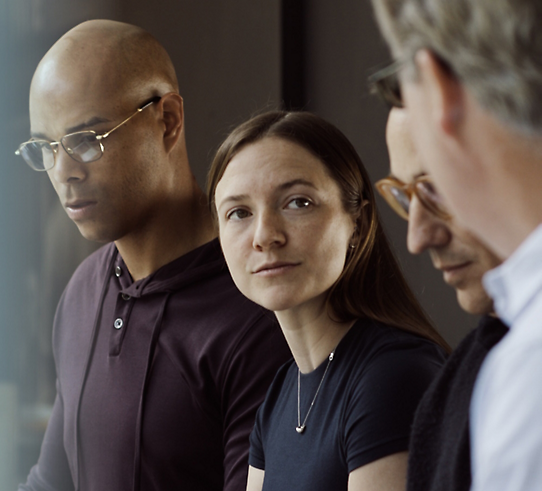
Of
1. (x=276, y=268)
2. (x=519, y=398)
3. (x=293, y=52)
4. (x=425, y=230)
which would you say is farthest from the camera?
(x=293, y=52)

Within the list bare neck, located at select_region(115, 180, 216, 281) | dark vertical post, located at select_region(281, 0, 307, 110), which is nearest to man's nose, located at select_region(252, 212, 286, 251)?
bare neck, located at select_region(115, 180, 216, 281)

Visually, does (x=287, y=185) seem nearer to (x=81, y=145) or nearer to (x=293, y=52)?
(x=81, y=145)

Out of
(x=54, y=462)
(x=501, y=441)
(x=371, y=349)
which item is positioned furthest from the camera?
(x=54, y=462)

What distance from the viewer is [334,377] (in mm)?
1113

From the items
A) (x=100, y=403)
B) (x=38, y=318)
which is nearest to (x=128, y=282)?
(x=100, y=403)

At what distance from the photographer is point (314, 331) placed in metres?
1.16

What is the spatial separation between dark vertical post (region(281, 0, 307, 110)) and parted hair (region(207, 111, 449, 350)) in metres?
1.37

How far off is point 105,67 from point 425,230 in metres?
1.03

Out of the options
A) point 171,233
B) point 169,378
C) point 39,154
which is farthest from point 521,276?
point 39,154

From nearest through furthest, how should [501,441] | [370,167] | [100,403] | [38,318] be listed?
[501,441] → [100,403] → [38,318] → [370,167]

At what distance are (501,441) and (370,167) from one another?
7.17 feet

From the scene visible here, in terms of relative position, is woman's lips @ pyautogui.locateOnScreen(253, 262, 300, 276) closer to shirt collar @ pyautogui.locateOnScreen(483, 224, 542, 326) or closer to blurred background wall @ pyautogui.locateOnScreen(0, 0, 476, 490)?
shirt collar @ pyautogui.locateOnScreen(483, 224, 542, 326)

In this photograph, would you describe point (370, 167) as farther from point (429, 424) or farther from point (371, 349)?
point (429, 424)

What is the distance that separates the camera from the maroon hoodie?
142 centimetres
